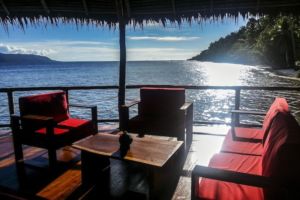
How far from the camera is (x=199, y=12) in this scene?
4.25 m

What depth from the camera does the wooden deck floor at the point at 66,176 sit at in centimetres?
257

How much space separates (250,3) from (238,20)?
0.34m

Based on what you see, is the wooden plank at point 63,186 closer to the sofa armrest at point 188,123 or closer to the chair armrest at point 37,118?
the chair armrest at point 37,118

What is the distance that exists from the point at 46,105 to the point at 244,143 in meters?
2.45

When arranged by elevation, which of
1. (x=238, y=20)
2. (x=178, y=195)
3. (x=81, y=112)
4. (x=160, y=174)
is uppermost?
(x=238, y=20)

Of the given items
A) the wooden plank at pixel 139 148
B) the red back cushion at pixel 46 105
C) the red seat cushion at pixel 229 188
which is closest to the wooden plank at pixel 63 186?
the wooden plank at pixel 139 148

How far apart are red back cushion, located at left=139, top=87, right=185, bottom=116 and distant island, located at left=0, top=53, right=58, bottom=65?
355 ft

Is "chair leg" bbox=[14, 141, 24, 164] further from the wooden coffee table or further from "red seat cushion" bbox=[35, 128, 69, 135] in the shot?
the wooden coffee table

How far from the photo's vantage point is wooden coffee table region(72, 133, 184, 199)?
7.66ft

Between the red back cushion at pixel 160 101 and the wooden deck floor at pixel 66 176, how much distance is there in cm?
64

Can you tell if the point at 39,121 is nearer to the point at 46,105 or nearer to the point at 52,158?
the point at 52,158

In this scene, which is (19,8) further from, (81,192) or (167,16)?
(81,192)

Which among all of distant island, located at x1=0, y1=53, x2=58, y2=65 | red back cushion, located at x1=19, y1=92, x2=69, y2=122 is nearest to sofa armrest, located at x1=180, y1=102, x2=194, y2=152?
red back cushion, located at x1=19, y1=92, x2=69, y2=122

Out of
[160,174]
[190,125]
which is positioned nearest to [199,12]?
[190,125]
